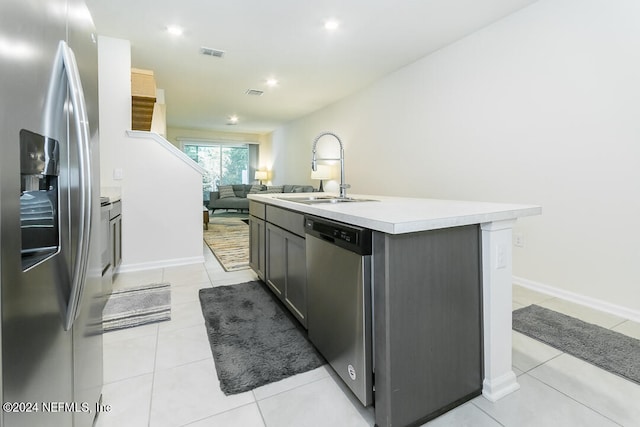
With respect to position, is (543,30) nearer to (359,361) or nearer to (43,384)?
(359,361)

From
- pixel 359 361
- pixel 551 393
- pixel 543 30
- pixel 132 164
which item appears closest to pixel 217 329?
pixel 359 361

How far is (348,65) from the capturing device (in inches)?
166

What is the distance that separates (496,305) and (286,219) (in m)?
1.31

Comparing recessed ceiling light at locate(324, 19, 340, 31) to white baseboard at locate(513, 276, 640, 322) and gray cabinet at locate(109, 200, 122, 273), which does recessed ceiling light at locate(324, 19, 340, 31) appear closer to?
gray cabinet at locate(109, 200, 122, 273)

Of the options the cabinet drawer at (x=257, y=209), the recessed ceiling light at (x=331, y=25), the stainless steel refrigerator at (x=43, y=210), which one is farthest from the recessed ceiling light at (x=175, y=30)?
the stainless steel refrigerator at (x=43, y=210)

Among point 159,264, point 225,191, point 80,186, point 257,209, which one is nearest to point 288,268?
point 257,209

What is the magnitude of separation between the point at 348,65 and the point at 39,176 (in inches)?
162

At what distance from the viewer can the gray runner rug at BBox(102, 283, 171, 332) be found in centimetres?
218

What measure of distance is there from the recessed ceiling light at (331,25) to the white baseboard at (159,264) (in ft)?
9.70

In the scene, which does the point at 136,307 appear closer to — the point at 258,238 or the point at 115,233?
the point at 115,233

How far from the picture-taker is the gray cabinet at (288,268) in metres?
1.90

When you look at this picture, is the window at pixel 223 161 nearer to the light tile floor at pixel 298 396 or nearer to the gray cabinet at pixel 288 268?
the gray cabinet at pixel 288 268

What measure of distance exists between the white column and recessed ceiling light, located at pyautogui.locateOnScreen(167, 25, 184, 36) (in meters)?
3.47

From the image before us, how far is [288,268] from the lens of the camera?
83.8 inches
